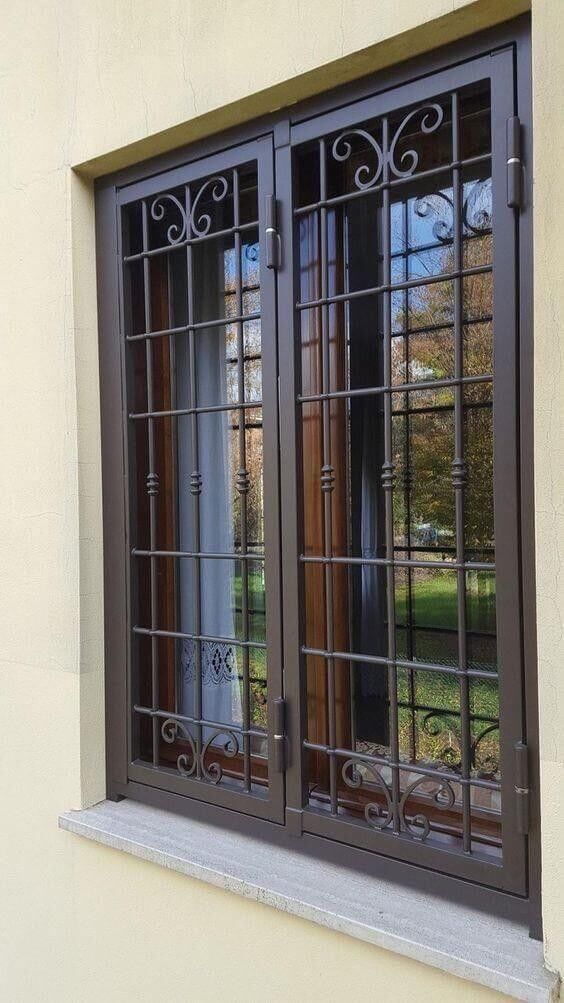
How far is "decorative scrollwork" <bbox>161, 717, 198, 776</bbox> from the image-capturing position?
2193 millimetres

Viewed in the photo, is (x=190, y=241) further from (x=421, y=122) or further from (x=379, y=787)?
(x=379, y=787)

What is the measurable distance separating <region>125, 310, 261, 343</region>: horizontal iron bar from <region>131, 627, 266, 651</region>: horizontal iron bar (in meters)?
0.82

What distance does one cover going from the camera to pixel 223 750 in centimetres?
224

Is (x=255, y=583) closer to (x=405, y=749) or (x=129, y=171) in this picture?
(x=405, y=749)

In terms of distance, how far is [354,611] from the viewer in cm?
209

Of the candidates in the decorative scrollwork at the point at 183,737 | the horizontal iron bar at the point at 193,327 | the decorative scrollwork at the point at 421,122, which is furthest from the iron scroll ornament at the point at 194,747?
the decorative scrollwork at the point at 421,122

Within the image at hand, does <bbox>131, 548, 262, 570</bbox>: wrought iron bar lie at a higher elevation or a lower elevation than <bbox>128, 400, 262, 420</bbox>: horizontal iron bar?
lower

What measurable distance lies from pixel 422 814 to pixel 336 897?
0.89 feet

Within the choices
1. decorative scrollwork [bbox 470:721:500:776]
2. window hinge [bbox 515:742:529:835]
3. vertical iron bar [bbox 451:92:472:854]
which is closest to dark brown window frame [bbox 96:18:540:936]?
window hinge [bbox 515:742:529:835]

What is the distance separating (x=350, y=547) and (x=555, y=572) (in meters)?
0.71

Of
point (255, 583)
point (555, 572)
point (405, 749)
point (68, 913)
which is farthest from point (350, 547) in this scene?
point (68, 913)

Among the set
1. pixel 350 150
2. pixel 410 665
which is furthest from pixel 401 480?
pixel 350 150

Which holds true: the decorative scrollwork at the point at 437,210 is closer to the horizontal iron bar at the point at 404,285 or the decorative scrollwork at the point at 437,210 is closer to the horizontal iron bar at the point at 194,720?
the horizontal iron bar at the point at 404,285

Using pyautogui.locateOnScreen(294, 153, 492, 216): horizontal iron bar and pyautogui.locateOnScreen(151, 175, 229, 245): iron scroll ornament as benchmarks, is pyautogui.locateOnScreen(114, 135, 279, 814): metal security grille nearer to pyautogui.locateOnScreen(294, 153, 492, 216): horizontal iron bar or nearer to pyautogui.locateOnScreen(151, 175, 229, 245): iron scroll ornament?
pyautogui.locateOnScreen(151, 175, 229, 245): iron scroll ornament
